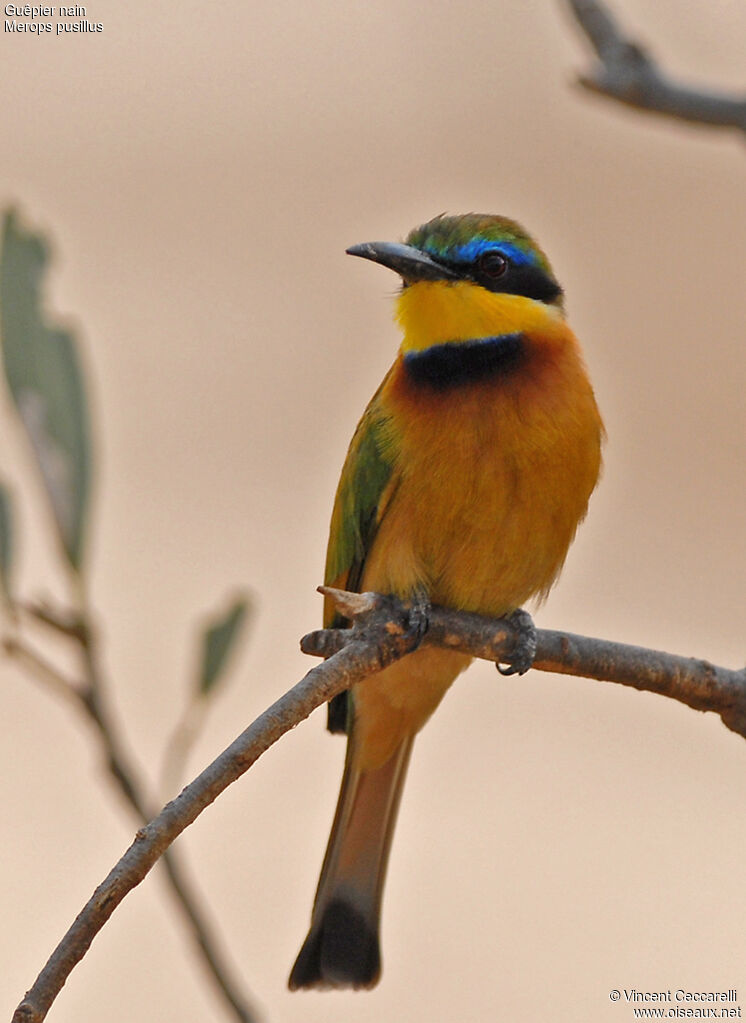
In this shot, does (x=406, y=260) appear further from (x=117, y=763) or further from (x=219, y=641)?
(x=117, y=763)

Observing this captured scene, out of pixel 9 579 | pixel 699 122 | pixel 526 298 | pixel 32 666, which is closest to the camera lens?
pixel 699 122

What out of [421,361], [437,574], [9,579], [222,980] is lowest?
[222,980]

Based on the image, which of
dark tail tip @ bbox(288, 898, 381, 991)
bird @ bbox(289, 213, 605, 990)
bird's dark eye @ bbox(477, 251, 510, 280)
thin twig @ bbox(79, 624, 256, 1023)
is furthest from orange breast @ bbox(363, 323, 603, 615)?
thin twig @ bbox(79, 624, 256, 1023)

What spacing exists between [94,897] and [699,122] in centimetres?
56

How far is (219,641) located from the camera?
48.5 inches

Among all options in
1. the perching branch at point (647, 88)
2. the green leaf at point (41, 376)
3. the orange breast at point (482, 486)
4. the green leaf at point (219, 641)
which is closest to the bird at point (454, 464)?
the orange breast at point (482, 486)

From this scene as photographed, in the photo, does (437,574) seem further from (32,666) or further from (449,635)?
(32,666)

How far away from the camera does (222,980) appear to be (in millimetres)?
875

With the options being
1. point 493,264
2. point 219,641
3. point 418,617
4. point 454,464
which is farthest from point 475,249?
point 219,641

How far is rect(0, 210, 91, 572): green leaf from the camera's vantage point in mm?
1125

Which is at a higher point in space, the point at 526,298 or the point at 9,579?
the point at 526,298

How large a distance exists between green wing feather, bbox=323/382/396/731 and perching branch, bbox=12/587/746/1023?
0.13 m

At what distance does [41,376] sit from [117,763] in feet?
1.29

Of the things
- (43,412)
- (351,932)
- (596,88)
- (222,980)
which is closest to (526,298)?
(43,412)
